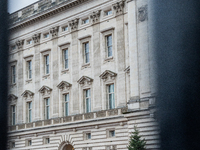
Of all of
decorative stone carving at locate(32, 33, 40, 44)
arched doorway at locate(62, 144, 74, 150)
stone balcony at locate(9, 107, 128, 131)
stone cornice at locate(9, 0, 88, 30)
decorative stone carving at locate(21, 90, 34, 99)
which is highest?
stone cornice at locate(9, 0, 88, 30)

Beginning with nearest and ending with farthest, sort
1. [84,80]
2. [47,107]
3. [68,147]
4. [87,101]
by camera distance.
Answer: [87,101]
[84,80]
[68,147]
[47,107]

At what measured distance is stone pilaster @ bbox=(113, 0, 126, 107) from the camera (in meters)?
34.0

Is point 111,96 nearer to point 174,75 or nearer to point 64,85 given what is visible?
point 64,85

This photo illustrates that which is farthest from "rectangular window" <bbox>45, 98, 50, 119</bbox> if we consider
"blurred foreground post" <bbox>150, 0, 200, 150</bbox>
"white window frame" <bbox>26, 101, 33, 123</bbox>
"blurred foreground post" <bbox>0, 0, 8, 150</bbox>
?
"blurred foreground post" <bbox>150, 0, 200, 150</bbox>

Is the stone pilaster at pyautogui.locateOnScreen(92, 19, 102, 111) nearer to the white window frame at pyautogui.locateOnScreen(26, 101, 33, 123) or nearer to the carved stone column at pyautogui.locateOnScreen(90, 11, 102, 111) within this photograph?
the carved stone column at pyautogui.locateOnScreen(90, 11, 102, 111)

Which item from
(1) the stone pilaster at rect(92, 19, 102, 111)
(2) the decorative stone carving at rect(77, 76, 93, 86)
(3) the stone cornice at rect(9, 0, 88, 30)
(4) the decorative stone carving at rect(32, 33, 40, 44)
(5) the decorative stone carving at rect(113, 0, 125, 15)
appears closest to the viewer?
(5) the decorative stone carving at rect(113, 0, 125, 15)

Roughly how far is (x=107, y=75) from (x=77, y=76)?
420 cm

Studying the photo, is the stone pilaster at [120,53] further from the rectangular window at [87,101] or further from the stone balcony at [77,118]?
the rectangular window at [87,101]

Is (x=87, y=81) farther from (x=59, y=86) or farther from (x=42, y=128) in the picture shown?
(x=42, y=128)

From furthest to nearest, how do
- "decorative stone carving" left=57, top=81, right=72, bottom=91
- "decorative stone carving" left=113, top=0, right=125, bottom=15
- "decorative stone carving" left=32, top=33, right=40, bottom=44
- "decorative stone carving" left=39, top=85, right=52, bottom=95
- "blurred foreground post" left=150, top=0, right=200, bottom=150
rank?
"decorative stone carving" left=32, top=33, right=40, bottom=44, "decorative stone carving" left=39, top=85, right=52, bottom=95, "decorative stone carving" left=57, top=81, right=72, bottom=91, "decorative stone carving" left=113, top=0, right=125, bottom=15, "blurred foreground post" left=150, top=0, right=200, bottom=150

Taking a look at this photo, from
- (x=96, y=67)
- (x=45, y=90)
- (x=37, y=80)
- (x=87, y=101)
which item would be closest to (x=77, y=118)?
(x=87, y=101)

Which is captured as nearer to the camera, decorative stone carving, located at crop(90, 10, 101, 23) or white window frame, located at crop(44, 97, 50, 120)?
decorative stone carving, located at crop(90, 10, 101, 23)

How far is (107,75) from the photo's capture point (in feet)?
117

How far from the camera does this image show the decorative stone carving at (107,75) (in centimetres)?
3509
